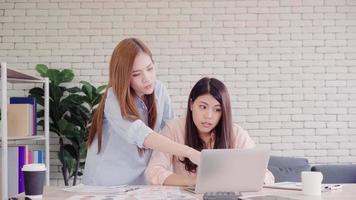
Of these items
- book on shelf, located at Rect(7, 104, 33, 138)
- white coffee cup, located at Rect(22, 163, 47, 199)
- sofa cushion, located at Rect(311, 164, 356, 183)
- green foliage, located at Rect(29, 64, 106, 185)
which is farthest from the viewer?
green foliage, located at Rect(29, 64, 106, 185)

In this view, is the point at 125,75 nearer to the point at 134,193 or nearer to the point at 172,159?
the point at 172,159

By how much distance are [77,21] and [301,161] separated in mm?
2679

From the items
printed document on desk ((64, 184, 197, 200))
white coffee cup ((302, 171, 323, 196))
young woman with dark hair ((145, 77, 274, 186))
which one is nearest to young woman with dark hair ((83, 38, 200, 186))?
young woman with dark hair ((145, 77, 274, 186))

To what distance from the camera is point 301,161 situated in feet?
14.5

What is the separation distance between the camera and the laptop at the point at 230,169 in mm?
1877

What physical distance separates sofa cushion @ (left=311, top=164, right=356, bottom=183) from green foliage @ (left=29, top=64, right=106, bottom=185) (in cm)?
227

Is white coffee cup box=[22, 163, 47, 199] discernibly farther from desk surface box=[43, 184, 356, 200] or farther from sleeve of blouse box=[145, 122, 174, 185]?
sleeve of blouse box=[145, 122, 174, 185]

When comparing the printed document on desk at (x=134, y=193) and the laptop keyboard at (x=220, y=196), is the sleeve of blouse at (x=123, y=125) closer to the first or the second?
the printed document on desk at (x=134, y=193)

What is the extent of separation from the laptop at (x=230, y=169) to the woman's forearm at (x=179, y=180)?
234 mm

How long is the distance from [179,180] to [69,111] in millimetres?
2689

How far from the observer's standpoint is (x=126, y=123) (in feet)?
7.55

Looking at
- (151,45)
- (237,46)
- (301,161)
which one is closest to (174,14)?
(151,45)

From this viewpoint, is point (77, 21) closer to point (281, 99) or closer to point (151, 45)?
point (151, 45)

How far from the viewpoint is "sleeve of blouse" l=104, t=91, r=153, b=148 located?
2.25m
